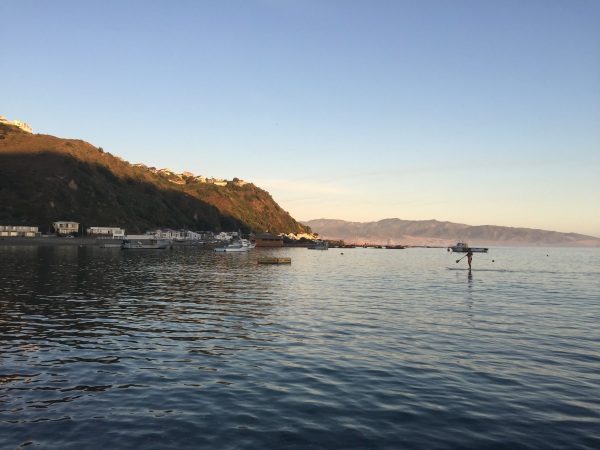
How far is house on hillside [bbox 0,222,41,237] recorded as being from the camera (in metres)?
165

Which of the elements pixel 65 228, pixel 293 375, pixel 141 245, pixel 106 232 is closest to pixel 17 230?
pixel 65 228

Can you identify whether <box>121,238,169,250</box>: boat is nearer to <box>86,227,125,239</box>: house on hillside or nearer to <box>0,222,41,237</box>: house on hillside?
<box>86,227,125,239</box>: house on hillside

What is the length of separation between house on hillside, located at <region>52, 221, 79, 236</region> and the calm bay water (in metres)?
159

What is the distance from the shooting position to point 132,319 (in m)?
31.8

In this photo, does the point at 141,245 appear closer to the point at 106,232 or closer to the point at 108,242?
the point at 108,242

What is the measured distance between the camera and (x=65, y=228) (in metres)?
184

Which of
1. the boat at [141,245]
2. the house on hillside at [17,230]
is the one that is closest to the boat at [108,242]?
the boat at [141,245]

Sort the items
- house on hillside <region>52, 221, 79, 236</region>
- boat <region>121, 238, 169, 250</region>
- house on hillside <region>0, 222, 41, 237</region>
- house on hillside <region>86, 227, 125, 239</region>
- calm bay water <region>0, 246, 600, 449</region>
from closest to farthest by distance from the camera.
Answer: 1. calm bay water <region>0, 246, 600, 449</region>
2. house on hillside <region>0, 222, 41, 237</region>
3. boat <region>121, 238, 169, 250</region>
4. house on hillside <region>52, 221, 79, 236</region>
5. house on hillside <region>86, 227, 125, 239</region>

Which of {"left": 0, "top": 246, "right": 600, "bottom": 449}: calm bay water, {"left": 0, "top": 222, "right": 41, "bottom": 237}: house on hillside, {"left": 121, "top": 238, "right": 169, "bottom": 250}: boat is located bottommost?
{"left": 0, "top": 246, "right": 600, "bottom": 449}: calm bay water

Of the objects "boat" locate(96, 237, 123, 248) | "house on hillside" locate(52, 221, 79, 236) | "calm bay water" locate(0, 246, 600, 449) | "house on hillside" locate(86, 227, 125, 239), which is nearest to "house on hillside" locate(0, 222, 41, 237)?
"house on hillside" locate(52, 221, 79, 236)

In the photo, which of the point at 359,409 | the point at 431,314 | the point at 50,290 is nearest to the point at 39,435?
the point at 359,409

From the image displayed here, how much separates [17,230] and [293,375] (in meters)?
182

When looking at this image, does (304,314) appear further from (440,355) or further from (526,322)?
(526,322)

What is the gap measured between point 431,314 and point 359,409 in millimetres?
23055
